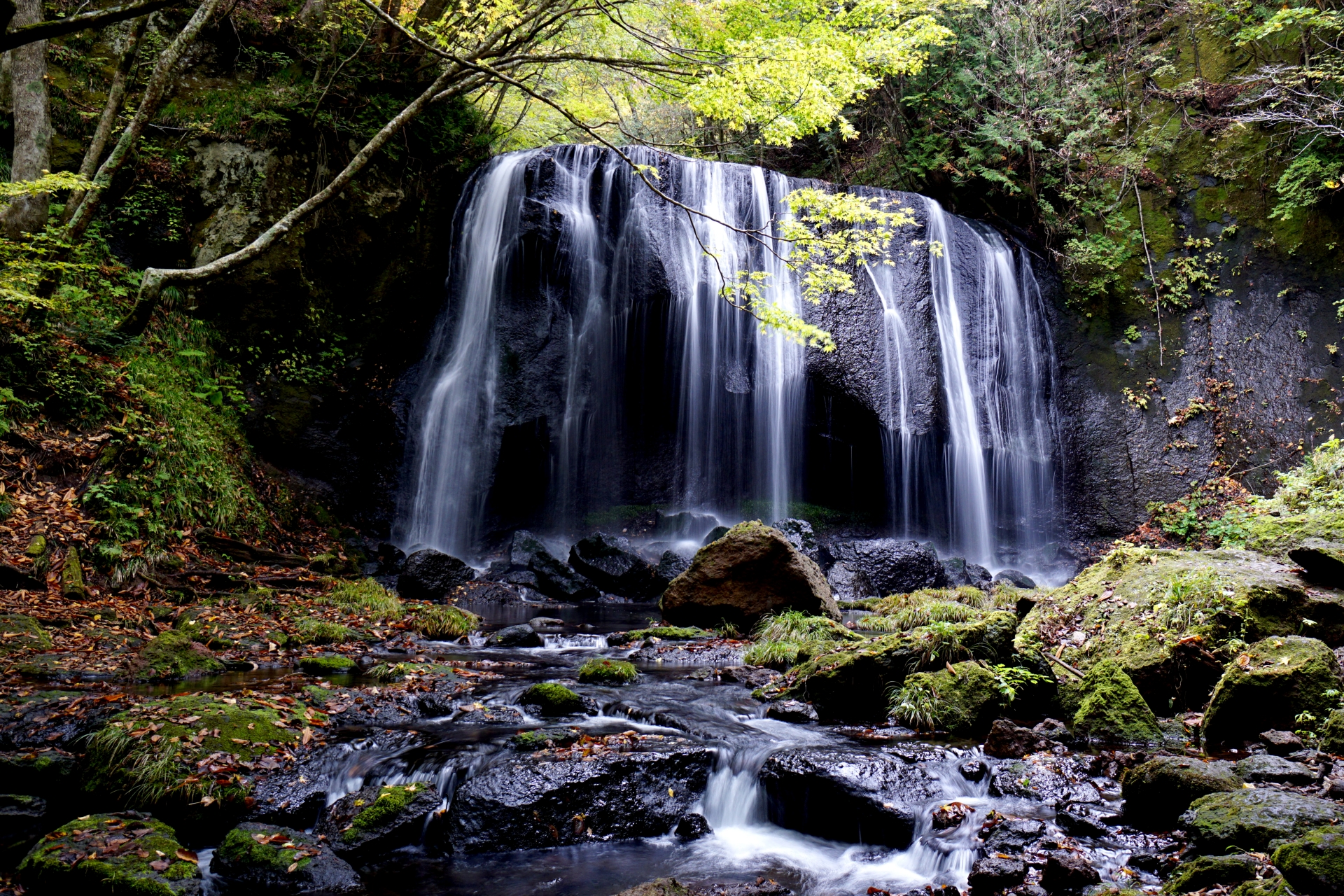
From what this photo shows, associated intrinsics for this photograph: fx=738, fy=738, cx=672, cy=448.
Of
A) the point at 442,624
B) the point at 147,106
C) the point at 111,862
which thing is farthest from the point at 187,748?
the point at 147,106

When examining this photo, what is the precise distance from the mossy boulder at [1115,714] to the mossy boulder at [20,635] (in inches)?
293

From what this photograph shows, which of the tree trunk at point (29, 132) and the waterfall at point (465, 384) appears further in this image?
the waterfall at point (465, 384)

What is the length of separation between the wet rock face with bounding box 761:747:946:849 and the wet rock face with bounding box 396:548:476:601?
755cm

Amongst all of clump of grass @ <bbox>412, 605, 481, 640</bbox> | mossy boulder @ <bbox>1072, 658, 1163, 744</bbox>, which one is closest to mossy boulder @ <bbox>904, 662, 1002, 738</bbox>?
mossy boulder @ <bbox>1072, 658, 1163, 744</bbox>

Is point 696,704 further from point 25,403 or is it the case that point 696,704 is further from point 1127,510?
point 1127,510

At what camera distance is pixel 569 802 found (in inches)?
157

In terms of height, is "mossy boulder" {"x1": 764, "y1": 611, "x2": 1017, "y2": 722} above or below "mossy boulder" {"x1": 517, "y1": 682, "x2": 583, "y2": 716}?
above

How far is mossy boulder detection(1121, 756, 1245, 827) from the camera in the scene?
3.50 m

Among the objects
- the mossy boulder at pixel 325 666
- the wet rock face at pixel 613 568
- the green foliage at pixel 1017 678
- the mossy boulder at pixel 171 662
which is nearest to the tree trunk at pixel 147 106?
the mossy boulder at pixel 171 662

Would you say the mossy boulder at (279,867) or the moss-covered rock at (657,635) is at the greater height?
the moss-covered rock at (657,635)

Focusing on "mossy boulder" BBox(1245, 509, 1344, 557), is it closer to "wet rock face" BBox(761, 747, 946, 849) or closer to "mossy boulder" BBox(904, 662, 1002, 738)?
"mossy boulder" BBox(904, 662, 1002, 738)

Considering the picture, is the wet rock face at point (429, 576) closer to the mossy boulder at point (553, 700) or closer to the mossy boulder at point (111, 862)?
the mossy boulder at point (553, 700)

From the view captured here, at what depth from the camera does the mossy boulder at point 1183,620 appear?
5.14 meters

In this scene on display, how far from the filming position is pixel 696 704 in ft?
18.8
